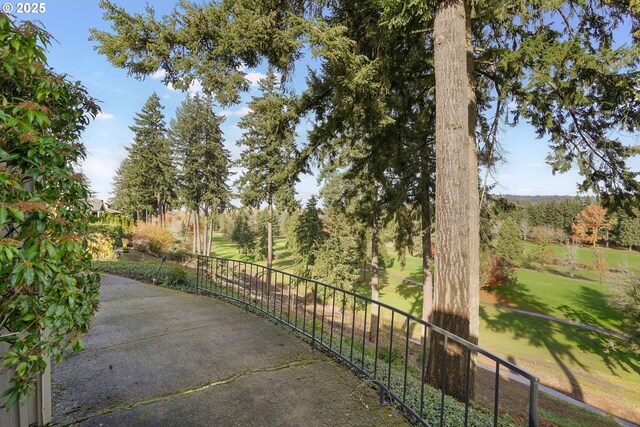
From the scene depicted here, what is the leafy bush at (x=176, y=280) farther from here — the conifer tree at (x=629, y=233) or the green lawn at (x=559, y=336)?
the conifer tree at (x=629, y=233)

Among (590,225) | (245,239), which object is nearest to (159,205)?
(245,239)

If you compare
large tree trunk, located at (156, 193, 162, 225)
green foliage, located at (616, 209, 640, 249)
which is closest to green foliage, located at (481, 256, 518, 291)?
green foliage, located at (616, 209, 640, 249)

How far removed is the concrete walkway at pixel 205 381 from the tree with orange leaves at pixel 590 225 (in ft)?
179

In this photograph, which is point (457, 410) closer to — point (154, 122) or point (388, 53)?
point (388, 53)

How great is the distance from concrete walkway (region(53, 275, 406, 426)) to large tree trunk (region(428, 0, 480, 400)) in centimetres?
149

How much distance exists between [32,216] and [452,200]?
412 centimetres

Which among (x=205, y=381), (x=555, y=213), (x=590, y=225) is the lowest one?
(x=205, y=381)

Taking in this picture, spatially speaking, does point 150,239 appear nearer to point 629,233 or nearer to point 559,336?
point 559,336

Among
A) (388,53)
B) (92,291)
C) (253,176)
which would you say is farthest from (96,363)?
(253,176)

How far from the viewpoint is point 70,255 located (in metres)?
1.63

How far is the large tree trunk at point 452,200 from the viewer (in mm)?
3920

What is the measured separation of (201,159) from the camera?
26.9 meters

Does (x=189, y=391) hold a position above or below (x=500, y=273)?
above

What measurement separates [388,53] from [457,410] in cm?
600
